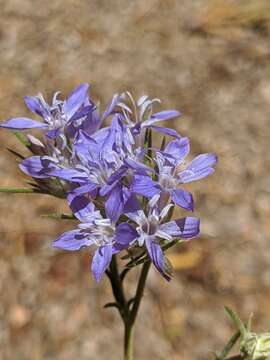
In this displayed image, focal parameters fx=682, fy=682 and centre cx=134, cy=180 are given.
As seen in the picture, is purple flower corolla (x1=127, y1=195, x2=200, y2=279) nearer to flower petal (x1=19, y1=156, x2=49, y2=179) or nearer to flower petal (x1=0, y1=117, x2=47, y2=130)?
flower petal (x1=19, y1=156, x2=49, y2=179)

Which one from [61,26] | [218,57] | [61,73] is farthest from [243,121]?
[61,26]

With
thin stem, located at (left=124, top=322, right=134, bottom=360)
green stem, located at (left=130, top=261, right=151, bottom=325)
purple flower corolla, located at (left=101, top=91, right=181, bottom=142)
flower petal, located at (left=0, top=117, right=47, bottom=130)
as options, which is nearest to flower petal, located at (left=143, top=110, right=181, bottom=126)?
purple flower corolla, located at (left=101, top=91, right=181, bottom=142)

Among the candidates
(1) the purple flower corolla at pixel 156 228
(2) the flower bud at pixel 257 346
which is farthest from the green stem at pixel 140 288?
(2) the flower bud at pixel 257 346

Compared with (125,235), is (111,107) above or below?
above

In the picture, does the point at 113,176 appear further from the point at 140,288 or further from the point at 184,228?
the point at 140,288

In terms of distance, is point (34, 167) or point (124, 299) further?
point (124, 299)

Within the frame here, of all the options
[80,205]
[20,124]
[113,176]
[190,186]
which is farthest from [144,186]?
[190,186]

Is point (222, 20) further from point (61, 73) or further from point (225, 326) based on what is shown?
point (225, 326)

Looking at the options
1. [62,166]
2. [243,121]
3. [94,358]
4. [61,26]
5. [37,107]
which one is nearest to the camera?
[62,166]
